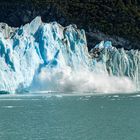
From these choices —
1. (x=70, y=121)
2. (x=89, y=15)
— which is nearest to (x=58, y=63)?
(x=70, y=121)

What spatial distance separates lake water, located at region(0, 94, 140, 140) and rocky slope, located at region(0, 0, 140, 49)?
122 feet

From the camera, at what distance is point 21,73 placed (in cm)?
4631

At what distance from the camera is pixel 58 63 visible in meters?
48.7

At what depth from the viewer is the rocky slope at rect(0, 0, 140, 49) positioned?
75.1 metres

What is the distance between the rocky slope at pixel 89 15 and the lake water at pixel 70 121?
37250 millimetres

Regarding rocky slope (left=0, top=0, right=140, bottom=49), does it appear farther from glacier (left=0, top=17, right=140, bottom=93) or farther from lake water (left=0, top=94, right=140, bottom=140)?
lake water (left=0, top=94, right=140, bottom=140)

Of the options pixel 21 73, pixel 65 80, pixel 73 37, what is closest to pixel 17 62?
pixel 21 73

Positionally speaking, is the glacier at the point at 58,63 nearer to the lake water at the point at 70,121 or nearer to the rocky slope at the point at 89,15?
the lake water at the point at 70,121

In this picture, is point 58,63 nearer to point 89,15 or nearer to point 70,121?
point 70,121

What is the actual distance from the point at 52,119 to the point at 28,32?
75.6 ft

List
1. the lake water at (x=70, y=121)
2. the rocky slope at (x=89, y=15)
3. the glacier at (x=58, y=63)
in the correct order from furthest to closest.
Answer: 1. the rocky slope at (x=89, y=15)
2. the glacier at (x=58, y=63)
3. the lake water at (x=70, y=121)

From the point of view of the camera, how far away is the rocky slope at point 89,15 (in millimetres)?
75062

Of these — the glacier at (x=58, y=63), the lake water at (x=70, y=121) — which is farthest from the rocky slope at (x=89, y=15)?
the lake water at (x=70, y=121)

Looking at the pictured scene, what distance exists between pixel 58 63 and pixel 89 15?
30.7 metres
